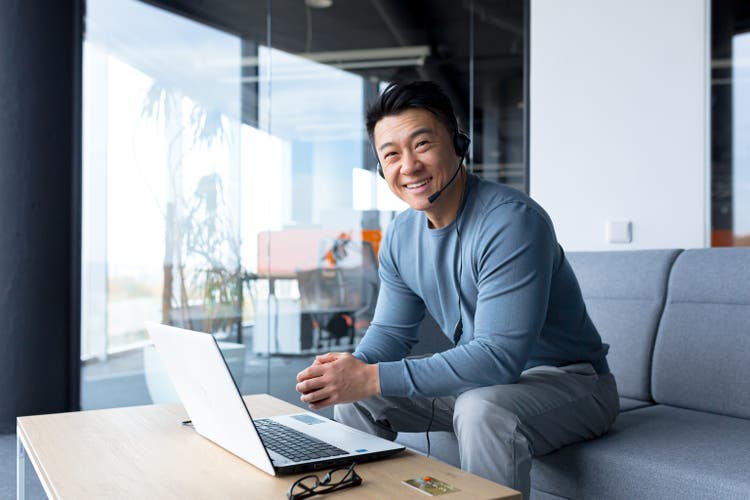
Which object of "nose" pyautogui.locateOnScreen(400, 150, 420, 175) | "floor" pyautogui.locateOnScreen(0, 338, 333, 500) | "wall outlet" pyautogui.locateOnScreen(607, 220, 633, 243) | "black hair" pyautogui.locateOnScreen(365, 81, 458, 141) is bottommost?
"floor" pyautogui.locateOnScreen(0, 338, 333, 500)

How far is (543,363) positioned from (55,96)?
116 inches

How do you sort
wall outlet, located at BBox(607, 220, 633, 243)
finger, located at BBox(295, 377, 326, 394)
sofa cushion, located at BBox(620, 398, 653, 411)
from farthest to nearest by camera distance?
1. wall outlet, located at BBox(607, 220, 633, 243)
2. sofa cushion, located at BBox(620, 398, 653, 411)
3. finger, located at BBox(295, 377, 326, 394)

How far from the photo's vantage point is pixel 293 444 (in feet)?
4.50

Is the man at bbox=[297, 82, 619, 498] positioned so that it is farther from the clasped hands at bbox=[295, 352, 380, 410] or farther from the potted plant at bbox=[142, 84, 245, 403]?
the potted plant at bbox=[142, 84, 245, 403]

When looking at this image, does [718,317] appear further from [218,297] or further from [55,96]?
[55,96]

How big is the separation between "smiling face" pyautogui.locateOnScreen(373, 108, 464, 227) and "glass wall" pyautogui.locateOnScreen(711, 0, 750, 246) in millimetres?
1367

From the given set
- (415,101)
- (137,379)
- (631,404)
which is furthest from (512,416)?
(137,379)

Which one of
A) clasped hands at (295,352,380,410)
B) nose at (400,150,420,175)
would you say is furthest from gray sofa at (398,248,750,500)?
nose at (400,150,420,175)

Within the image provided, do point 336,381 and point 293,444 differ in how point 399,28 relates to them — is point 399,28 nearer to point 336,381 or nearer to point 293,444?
point 336,381

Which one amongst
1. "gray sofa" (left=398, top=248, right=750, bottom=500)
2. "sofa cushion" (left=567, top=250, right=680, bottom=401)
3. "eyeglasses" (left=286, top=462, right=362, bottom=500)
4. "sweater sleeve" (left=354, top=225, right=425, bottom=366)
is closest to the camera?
"eyeglasses" (left=286, top=462, right=362, bottom=500)

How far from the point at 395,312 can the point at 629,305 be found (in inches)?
33.5

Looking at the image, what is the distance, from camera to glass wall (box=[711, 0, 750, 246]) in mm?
2633

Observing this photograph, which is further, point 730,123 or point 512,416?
point 730,123

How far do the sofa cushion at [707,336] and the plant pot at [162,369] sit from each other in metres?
2.23
